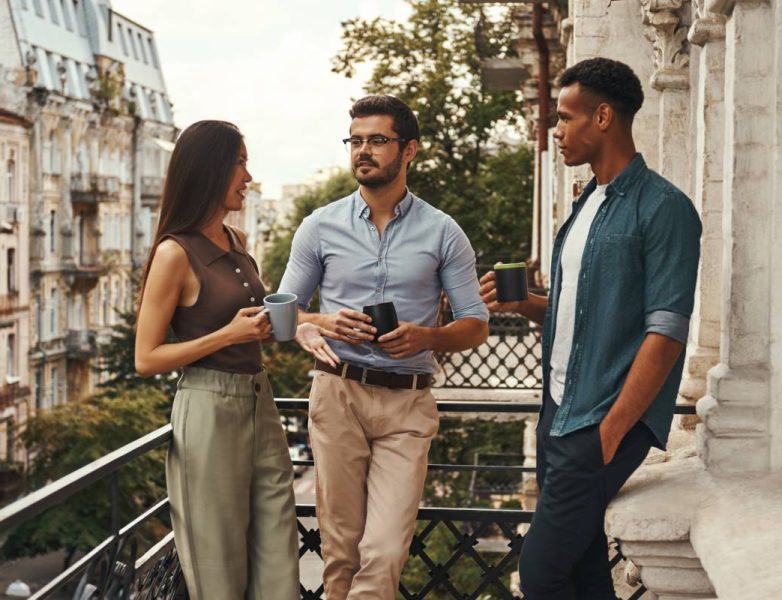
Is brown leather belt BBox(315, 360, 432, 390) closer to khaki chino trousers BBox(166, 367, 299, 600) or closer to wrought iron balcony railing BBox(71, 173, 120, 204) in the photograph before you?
khaki chino trousers BBox(166, 367, 299, 600)

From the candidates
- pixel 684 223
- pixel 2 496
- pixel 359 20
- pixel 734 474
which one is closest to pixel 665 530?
pixel 734 474

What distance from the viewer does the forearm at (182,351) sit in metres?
4.27

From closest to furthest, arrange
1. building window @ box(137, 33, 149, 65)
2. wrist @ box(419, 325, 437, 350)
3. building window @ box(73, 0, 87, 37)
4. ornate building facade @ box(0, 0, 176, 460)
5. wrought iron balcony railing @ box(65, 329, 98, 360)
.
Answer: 1. wrist @ box(419, 325, 437, 350)
2. ornate building facade @ box(0, 0, 176, 460)
3. wrought iron balcony railing @ box(65, 329, 98, 360)
4. building window @ box(73, 0, 87, 37)
5. building window @ box(137, 33, 149, 65)

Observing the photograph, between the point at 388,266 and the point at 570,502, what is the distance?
1.21 m

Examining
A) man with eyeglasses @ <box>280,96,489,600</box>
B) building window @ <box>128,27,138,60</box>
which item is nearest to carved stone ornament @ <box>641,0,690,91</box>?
man with eyeglasses @ <box>280,96,489,600</box>

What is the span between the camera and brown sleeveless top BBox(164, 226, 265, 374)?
4.40m

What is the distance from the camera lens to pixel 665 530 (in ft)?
12.6

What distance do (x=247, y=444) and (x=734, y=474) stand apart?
1.51 meters

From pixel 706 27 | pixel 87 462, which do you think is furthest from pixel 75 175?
pixel 706 27

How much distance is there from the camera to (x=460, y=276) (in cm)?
478

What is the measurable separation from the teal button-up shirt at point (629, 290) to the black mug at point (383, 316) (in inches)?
29.7

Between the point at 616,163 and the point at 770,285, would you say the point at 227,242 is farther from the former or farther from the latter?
the point at 770,285

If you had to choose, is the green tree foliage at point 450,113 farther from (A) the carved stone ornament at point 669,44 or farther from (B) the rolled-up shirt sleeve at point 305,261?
(B) the rolled-up shirt sleeve at point 305,261

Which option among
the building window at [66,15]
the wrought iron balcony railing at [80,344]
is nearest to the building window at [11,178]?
the wrought iron balcony railing at [80,344]
